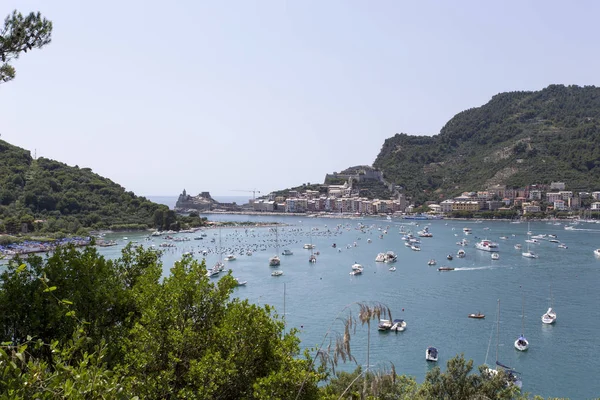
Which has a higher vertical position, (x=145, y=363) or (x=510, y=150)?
(x=510, y=150)

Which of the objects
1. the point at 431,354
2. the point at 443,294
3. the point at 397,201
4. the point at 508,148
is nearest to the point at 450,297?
the point at 443,294

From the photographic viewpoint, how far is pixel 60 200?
56.2m

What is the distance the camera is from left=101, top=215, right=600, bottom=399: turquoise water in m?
16.5

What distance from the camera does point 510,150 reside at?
96062 mm

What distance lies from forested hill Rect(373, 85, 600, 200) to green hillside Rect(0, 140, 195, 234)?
173 ft

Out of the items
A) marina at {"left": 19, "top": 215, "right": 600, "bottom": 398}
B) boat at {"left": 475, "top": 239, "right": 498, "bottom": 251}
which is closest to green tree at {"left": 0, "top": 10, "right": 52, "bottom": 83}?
marina at {"left": 19, "top": 215, "right": 600, "bottom": 398}

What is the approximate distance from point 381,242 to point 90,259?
47098 millimetres

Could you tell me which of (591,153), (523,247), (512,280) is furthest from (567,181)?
(512,280)

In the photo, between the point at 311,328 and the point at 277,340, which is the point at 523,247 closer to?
the point at 311,328

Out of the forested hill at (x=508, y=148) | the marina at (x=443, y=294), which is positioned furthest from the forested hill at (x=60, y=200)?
the forested hill at (x=508, y=148)

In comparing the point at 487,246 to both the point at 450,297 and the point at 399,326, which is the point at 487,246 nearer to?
the point at 450,297

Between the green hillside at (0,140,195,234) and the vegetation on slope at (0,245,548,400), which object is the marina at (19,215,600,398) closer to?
the vegetation on slope at (0,245,548,400)

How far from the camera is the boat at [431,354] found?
16234mm

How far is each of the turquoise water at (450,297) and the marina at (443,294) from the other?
0.17 feet
